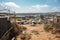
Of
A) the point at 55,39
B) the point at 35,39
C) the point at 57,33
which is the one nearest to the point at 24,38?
the point at 35,39

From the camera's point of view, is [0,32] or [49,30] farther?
[49,30]

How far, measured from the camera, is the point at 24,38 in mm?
14281

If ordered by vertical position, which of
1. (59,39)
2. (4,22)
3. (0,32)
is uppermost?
(4,22)

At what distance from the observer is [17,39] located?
14133 mm

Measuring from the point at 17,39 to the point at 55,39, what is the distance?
16.3ft

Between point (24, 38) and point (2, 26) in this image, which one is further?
point (24, 38)

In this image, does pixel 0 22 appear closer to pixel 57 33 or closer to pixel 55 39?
pixel 55 39

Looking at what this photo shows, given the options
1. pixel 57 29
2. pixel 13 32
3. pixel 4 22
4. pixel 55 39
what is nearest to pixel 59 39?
pixel 55 39

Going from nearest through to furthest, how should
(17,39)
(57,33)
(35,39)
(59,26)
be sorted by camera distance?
(17,39), (35,39), (57,33), (59,26)

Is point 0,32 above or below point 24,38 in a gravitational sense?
above

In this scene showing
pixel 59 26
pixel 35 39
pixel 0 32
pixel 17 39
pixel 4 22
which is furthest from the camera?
pixel 59 26

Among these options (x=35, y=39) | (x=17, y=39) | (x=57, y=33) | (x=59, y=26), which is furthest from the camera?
(x=59, y=26)

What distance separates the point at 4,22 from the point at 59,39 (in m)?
7.46

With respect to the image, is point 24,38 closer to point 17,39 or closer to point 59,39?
point 17,39
